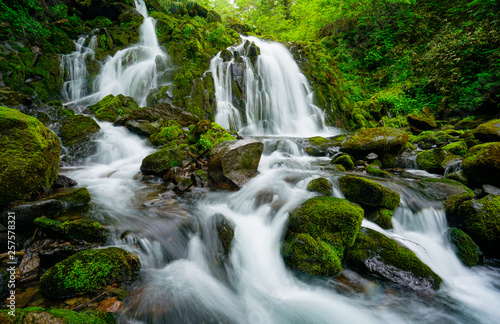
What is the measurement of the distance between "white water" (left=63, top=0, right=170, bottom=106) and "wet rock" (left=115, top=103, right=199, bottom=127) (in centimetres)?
191

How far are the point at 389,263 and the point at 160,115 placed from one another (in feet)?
31.6

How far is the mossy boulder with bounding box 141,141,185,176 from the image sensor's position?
6164mm

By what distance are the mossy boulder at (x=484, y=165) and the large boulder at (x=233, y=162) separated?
5196 millimetres

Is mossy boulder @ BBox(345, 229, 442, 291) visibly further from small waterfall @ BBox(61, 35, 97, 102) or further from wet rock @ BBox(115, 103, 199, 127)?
small waterfall @ BBox(61, 35, 97, 102)

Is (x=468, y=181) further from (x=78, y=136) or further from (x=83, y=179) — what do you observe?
(x=78, y=136)

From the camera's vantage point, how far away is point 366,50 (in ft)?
55.5

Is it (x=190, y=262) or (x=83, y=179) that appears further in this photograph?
(x=83, y=179)

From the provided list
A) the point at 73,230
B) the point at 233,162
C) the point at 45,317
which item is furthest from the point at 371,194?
the point at 73,230

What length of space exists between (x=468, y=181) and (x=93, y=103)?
14.7 meters

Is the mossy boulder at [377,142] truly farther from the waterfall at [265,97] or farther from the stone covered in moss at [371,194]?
the waterfall at [265,97]

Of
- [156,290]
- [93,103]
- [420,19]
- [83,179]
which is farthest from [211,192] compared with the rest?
[420,19]

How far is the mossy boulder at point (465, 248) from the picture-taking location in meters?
3.47

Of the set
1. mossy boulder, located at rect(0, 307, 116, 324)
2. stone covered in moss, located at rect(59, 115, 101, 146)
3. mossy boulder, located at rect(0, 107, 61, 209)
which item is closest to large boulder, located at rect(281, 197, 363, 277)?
mossy boulder, located at rect(0, 307, 116, 324)

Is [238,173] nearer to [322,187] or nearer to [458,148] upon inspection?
[322,187]
